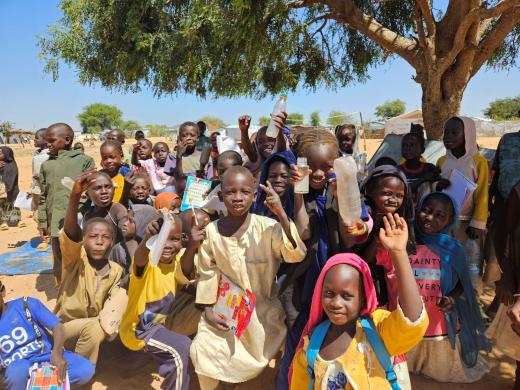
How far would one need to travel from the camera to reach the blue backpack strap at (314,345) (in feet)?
6.27

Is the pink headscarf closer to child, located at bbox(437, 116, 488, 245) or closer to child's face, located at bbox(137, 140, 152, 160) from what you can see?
child, located at bbox(437, 116, 488, 245)

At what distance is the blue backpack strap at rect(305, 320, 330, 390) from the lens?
1.91 metres

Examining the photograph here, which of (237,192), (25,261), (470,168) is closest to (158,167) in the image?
(25,261)

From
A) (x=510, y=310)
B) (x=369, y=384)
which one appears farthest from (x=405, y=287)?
(x=510, y=310)

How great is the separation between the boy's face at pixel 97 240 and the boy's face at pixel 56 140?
1.67m

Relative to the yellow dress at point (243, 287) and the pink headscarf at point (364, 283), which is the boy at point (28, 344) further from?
the pink headscarf at point (364, 283)

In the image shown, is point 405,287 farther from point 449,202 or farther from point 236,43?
point 236,43

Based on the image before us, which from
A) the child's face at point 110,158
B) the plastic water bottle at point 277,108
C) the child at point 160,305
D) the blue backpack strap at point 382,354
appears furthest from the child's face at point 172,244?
the child's face at point 110,158

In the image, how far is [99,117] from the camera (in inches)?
2859

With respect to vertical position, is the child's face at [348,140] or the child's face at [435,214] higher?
the child's face at [348,140]

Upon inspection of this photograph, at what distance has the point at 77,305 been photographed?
289 centimetres

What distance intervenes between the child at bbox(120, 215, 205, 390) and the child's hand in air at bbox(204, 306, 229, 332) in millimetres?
262

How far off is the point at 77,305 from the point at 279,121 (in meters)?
1.94

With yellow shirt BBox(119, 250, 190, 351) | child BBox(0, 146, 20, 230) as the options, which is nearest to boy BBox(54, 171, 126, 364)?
yellow shirt BBox(119, 250, 190, 351)
